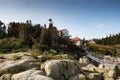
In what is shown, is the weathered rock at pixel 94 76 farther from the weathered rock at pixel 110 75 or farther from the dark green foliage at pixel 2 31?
the dark green foliage at pixel 2 31

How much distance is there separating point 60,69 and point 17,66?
14.4 ft

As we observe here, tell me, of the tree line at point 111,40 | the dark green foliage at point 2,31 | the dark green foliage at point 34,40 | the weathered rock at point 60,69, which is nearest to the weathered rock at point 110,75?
the weathered rock at point 60,69

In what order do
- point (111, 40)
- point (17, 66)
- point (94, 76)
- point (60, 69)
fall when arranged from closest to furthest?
1. point (17, 66)
2. point (60, 69)
3. point (94, 76)
4. point (111, 40)

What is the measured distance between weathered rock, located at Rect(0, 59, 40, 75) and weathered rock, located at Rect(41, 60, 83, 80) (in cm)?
121

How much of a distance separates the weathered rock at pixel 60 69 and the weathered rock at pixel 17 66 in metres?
1.21

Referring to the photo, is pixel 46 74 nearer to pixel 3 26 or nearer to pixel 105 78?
pixel 105 78

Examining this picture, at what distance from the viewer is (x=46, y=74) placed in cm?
2411

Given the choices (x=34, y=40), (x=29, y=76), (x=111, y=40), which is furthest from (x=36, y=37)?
(x=111, y=40)

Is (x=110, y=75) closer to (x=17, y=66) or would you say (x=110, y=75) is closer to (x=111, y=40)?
(x=17, y=66)

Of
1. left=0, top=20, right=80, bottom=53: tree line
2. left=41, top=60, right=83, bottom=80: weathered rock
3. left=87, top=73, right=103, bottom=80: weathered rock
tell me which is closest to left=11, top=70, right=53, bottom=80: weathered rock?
left=41, top=60, right=83, bottom=80: weathered rock

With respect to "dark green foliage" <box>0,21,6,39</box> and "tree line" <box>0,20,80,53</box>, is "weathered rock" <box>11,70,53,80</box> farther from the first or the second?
"dark green foliage" <box>0,21,6,39</box>

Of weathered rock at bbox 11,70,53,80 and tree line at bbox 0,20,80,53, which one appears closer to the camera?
weathered rock at bbox 11,70,53,80

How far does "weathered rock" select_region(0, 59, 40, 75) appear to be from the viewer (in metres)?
23.9

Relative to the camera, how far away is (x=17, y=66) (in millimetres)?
24469
